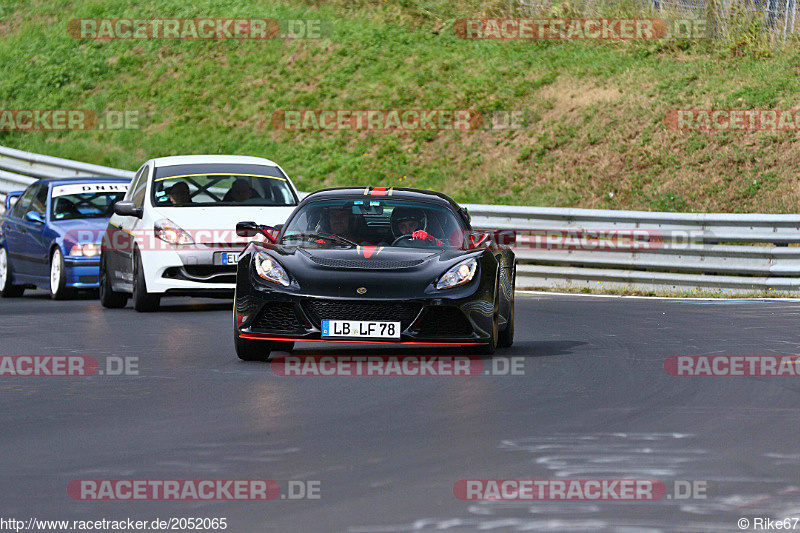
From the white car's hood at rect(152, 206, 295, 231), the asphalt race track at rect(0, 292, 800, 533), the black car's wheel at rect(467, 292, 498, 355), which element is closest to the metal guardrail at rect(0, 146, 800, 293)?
the white car's hood at rect(152, 206, 295, 231)

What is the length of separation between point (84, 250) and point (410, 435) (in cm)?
1101

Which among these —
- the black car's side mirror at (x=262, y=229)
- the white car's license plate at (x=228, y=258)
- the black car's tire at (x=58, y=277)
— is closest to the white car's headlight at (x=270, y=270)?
the black car's side mirror at (x=262, y=229)

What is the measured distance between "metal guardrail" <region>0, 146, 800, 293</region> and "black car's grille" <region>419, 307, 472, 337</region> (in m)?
8.22

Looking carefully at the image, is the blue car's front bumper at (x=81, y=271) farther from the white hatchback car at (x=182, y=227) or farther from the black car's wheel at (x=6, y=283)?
the black car's wheel at (x=6, y=283)

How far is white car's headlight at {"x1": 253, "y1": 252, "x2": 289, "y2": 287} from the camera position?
34.6 feet

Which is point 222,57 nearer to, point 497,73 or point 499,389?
point 497,73

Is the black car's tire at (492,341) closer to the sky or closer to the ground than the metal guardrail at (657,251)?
closer to the sky

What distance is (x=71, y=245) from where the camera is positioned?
17781 millimetres

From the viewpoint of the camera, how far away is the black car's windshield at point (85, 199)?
18.9m

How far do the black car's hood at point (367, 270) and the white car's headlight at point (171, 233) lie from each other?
4790mm

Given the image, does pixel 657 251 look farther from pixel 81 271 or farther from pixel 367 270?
pixel 367 270

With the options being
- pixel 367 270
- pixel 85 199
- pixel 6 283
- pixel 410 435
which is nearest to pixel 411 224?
pixel 367 270

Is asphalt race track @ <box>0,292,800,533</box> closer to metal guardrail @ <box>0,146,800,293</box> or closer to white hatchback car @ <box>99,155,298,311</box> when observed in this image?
white hatchback car @ <box>99,155,298,311</box>

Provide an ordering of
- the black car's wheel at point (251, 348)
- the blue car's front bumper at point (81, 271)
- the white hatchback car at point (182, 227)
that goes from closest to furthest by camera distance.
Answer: the black car's wheel at point (251, 348)
the white hatchback car at point (182, 227)
the blue car's front bumper at point (81, 271)
